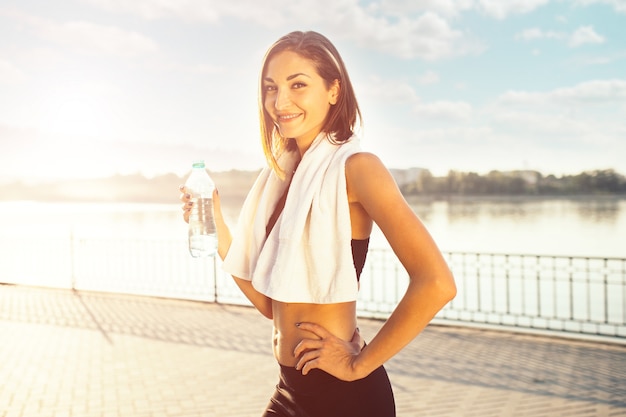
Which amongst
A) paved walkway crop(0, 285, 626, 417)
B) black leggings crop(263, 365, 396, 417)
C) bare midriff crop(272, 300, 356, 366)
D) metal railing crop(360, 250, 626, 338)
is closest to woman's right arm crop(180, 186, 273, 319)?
bare midriff crop(272, 300, 356, 366)

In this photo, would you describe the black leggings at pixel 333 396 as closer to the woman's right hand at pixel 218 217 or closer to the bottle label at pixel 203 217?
the woman's right hand at pixel 218 217

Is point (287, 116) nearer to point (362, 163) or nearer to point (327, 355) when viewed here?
point (362, 163)

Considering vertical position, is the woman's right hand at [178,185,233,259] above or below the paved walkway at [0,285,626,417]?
above

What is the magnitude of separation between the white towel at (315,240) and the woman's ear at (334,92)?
0.11 m

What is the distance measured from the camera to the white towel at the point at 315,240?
1477 mm

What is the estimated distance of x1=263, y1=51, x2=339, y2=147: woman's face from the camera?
1637 mm

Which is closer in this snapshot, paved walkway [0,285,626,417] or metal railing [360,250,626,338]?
paved walkway [0,285,626,417]

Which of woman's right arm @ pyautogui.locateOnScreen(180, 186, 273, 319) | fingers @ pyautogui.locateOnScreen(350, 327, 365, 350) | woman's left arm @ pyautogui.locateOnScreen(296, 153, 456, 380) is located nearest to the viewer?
woman's left arm @ pyautogui.locateOnScreen(296, 153, 456, 380)

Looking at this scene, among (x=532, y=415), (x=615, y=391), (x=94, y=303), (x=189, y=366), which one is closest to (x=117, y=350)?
(x=189, y=366)

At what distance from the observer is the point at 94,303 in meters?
12.5

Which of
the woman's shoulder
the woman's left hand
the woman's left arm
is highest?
the woman's shoulder

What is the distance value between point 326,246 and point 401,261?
0.62 feet

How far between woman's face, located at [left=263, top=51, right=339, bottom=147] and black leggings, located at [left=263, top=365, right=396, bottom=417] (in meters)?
0.67

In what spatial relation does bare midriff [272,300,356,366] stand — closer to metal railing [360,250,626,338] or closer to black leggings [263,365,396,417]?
black leggings [263,365,396,417]
